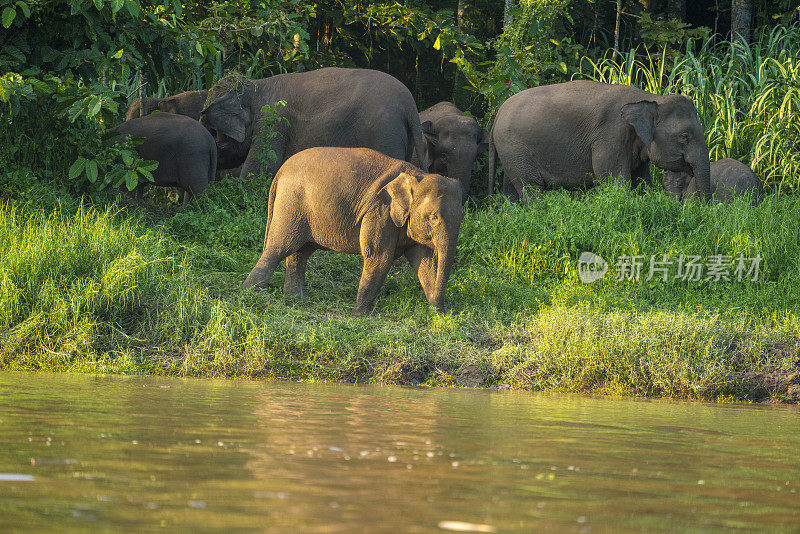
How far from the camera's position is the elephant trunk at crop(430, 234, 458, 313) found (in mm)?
8336

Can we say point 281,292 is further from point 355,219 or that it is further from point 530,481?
point 530,481

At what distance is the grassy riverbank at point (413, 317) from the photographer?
7.05m

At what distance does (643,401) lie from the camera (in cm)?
663

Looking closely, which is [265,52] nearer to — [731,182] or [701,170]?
[701,170]

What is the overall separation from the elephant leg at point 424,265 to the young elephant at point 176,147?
11.0 feet

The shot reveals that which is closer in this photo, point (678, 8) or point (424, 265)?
point (424, 265)

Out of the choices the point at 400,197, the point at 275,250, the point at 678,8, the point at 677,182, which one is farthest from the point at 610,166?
the point at 678,8

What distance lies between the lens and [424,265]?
28.5ft

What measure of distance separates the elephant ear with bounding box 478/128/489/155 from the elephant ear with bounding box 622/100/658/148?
Answer: 283 cm

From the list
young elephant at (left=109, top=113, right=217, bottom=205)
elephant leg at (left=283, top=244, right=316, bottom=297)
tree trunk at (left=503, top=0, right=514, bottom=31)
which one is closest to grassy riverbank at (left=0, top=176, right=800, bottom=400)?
elephant leg at (left=283, top=244, right=316, bottom=297)

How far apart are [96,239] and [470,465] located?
4.85 metres
